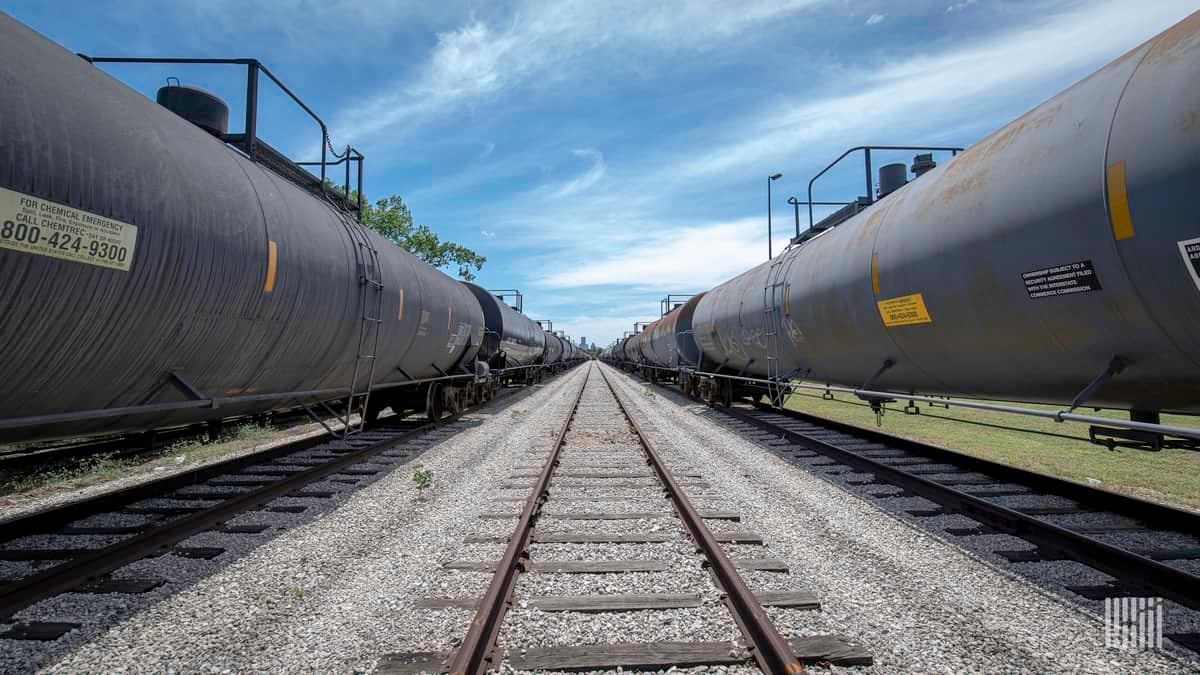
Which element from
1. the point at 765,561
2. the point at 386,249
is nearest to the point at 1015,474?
the point at 765,561

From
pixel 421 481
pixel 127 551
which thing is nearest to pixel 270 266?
pixel 127 551

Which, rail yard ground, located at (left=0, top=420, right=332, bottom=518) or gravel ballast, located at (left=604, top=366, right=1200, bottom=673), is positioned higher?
rail yard ground, located at (left=0, top=420, right=332, bottom=518)

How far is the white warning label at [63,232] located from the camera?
266 centimetres

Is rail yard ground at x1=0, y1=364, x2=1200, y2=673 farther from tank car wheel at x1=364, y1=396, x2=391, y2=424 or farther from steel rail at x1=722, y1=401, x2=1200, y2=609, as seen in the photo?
tank car wheel at x1=364, y1=396, x2=391, y2=424

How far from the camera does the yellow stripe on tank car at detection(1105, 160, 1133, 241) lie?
317 centimetres

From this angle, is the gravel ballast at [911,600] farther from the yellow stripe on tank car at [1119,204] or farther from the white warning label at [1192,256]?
the yellow stripe on tank car at [1119,204]

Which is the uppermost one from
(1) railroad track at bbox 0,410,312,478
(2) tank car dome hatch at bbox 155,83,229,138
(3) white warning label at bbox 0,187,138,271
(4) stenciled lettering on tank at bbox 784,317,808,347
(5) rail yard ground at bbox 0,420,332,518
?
(2) tank car dome hatch at bbox 155,83,229,138

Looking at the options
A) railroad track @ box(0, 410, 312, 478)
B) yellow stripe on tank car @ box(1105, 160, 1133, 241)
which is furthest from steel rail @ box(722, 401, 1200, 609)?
railroad track @ box(0, 410, 312, 478)

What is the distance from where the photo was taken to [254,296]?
447 centimetres

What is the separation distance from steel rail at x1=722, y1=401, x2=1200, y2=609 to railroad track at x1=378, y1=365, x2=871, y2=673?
222 cm

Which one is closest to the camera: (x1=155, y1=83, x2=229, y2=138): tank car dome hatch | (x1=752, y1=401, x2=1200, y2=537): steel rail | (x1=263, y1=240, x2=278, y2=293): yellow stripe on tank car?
(x1=752, y1=401, x2=1200, y2=537): steel rail

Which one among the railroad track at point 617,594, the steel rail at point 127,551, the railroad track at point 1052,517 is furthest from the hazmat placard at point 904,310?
the steel rail at point 127,551

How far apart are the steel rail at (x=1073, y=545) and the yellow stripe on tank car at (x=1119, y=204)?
214 centimetres

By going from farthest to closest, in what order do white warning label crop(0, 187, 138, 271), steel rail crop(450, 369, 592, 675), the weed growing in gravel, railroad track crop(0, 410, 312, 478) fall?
the weed growing in gravel → railroad track crop(0, 410, 312, 478) → white warning label crop(0, 187, 138, 271) → steel rail crop(450, 369, 592, 675)
